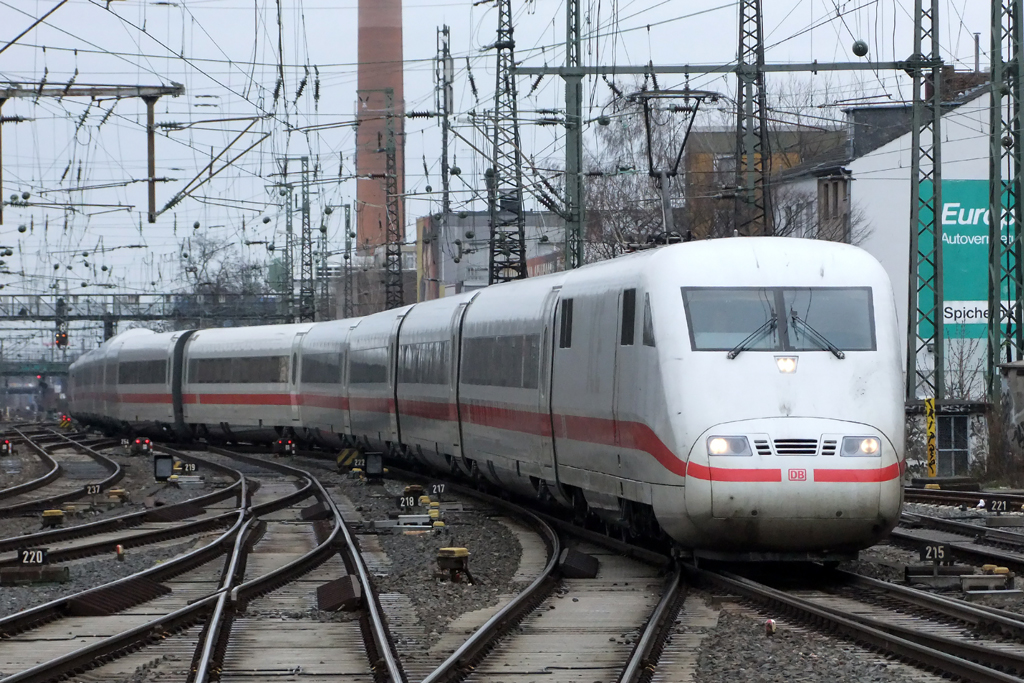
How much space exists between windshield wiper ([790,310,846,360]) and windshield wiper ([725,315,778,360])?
6.5 inches

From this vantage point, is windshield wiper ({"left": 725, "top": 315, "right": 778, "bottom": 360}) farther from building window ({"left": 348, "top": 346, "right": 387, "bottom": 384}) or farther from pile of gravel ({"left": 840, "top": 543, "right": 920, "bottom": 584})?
building window ({"left": 348, "top": 346, "right": 387, "bottom": 384})

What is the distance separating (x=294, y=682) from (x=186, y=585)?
518cm

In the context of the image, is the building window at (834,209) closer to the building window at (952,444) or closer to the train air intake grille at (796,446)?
the building window at (952,444)

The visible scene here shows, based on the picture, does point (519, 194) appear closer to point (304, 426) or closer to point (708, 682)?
point (304, 426)

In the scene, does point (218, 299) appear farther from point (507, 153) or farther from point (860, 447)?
point (860, 447)

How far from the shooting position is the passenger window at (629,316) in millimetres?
13414

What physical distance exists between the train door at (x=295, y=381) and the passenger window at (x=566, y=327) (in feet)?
75.7

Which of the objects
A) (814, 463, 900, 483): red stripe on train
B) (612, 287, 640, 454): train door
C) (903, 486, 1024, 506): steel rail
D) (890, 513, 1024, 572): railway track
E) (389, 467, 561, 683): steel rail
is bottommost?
(903, 486, 1024, 506): steel rail

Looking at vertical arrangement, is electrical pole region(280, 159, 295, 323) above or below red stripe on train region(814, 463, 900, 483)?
above

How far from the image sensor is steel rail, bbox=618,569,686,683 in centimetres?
855

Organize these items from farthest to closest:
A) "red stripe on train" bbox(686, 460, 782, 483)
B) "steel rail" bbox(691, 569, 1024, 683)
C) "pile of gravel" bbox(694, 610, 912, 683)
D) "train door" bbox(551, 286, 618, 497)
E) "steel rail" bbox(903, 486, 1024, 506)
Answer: "steel rail" bbox(903, 486, 1024, 506), "train door" bbox(551, 286, 618, 497), "red stripe on train" bbox(686, 460, 782, 483), "pile of gravel" bbox(694, 610, 912, 683), "steel rail" bbox(691, 569, 1024, 683)

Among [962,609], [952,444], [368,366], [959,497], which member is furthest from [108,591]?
[952,444]

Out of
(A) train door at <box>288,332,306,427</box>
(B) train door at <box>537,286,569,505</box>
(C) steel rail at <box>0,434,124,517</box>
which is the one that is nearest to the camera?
(B) train door at <box>537,286,569,505</box>

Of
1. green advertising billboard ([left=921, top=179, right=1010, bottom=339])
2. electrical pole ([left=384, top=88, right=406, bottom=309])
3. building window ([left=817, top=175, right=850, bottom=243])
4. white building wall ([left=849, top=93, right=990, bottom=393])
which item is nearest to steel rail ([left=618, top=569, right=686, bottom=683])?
electrical pole ([left=384, top=88, right=406, bottom=309])
